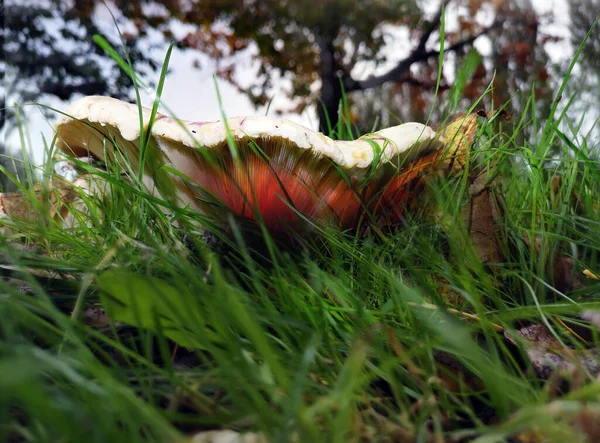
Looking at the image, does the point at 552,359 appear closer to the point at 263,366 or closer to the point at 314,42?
the point at 263,366

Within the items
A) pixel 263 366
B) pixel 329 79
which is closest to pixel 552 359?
pixel 263 366

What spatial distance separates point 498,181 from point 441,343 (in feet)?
1.98

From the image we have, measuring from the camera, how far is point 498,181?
3.08ft

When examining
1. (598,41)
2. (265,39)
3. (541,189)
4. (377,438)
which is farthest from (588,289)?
(265,39)

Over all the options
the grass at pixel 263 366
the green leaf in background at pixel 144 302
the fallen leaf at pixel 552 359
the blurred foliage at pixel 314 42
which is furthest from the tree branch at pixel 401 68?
the green leaf in background at pixel 144 302

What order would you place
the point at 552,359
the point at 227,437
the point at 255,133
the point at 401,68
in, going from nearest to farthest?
the point at 227,437 < the point at 552,359 < the point at 255,133 < the point at 401,68

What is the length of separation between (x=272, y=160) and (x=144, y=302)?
36 cm

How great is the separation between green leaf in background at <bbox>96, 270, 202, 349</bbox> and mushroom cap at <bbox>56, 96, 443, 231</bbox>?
26 cm

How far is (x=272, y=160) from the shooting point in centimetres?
71

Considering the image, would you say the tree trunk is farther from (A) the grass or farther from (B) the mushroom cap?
(A) the grass

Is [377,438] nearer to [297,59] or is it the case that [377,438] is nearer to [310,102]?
[297,59]

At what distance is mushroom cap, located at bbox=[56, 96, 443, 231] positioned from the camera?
69cm

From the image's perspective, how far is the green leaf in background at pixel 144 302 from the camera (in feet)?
1.28

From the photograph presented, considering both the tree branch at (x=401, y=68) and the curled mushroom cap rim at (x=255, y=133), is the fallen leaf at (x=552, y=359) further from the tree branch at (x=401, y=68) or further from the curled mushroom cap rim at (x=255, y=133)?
the tree branch at (x=401, y=68)
